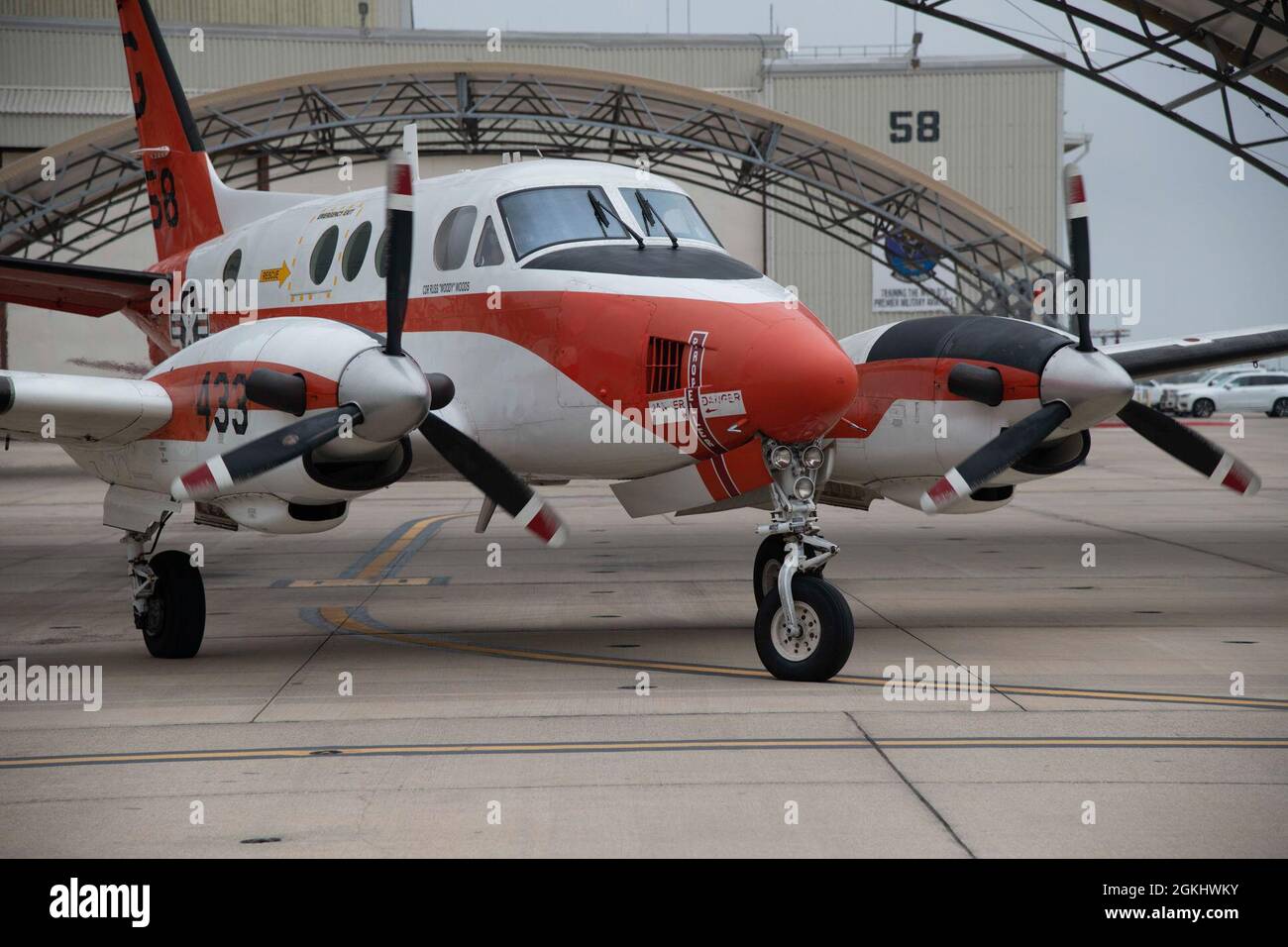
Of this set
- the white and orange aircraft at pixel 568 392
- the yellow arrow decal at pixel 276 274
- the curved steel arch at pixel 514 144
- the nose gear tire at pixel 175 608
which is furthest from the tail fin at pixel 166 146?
the curved steel arch at pixel 514 144

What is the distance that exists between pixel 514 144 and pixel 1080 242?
23.3 m

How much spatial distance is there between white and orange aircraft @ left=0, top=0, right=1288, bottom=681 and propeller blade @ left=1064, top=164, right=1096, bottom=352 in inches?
1.2

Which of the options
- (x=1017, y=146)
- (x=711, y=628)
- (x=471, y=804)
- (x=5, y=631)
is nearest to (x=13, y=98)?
(x=1017, y=146)

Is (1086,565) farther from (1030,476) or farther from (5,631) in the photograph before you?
(5,631)

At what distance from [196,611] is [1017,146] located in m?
43.3

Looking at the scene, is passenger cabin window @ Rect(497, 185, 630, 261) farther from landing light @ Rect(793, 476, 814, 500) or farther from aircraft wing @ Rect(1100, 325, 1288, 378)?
aircraft wing @ Rect(1100, 325, 1288, 378)

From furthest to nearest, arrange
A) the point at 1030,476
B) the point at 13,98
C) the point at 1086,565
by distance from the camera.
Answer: the point at 13,98 < the point at 1086,565 < the point at 1030,476

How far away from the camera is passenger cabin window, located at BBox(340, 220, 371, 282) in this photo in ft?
38.5

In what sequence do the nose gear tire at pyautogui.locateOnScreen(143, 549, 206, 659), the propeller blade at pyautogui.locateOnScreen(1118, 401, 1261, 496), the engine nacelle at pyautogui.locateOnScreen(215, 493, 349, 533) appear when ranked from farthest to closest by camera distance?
the propeller blade at pyautogui.locateOnScreen(1118, 401, 1261, 496)
the nose gear tire at pyautogui.locateOnScreen(143, 549, 206, 659)
the engine nacelle at pyautogui.locateOnScreen(215, 493, 349, 533)

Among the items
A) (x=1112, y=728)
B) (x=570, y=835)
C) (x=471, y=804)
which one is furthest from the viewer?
(x=1112, y=728)

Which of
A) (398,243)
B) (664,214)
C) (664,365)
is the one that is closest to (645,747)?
(664,365)

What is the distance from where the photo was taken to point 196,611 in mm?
10945

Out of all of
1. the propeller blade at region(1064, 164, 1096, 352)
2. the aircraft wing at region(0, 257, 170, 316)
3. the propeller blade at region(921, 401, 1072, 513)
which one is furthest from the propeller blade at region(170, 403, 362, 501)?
the aircraft wing at region(0, 257, 170, 316)

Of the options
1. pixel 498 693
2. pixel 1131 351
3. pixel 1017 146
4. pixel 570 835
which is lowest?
pixel 570 835
